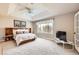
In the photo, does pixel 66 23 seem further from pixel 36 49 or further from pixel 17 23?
pixel 17 23

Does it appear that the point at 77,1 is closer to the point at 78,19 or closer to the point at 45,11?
the point at 78,19

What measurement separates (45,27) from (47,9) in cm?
39

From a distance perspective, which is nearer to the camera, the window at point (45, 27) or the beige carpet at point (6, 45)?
the beige carpet at point (6, 45)

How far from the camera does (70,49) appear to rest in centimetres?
198

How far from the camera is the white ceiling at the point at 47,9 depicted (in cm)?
195

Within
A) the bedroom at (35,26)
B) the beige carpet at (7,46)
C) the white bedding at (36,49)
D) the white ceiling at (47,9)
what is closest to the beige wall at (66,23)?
the bedroom at (35,26)

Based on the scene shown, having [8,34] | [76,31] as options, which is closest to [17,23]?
[8,34]

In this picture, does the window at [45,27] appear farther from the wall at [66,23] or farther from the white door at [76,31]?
the white door at [76,31]

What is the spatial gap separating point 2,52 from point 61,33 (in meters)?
1.30

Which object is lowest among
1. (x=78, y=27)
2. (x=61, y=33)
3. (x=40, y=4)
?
(x=61, y=33)

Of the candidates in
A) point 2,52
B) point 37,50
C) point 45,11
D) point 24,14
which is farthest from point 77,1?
point 2,52

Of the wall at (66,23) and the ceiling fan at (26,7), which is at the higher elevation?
the ceiling fan at (26,7)

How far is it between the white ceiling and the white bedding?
56cm

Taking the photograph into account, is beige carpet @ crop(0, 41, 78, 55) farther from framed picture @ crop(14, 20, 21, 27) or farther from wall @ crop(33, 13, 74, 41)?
framed picture @ crop(14, 20, 21, 27)
